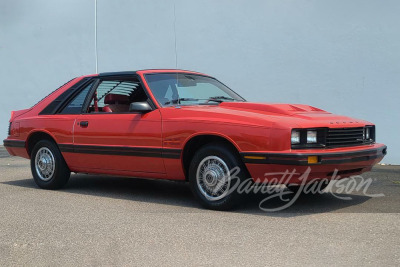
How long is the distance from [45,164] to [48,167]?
6 centimetres

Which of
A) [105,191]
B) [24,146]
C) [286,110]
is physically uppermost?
[286,110]

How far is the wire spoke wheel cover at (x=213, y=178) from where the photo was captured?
19.2 ft

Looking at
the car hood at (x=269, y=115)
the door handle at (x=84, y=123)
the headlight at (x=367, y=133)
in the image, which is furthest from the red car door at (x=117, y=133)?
the headlight at (x=367, y=133)

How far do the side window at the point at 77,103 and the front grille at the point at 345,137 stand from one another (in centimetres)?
318

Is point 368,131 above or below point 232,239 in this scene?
above

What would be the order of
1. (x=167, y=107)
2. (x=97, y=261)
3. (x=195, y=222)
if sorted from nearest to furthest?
(x=97, y=261) → (x=195, y=222) → (x=167, y=107)

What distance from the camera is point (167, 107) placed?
21.0ft

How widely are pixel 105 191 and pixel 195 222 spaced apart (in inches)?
93.6

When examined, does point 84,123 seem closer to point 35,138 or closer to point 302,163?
point 35,138

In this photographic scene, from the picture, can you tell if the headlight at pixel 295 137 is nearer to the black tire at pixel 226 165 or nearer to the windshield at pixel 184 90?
the black tire at pixel 226 165

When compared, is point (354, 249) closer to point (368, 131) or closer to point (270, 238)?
point (270, 238)

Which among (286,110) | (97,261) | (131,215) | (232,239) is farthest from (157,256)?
(286,110)

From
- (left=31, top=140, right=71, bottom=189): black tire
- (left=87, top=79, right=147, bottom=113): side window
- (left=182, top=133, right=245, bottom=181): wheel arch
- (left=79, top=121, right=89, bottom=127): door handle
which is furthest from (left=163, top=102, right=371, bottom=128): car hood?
(left=31, top=140, right=71, bottom=189): black tire

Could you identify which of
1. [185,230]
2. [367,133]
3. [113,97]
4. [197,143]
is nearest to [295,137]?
[197,143]
